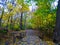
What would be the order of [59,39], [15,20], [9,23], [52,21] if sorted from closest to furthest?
[59,39] < [52,21] < [9,23] < [15,20]

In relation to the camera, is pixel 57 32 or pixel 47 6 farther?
pixel 47 6

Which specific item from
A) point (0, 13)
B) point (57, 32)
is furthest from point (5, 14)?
point (57, 32)

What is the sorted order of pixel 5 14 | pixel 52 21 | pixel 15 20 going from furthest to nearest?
pixel 15 20 < pixel 5 14 < pixel 52 21

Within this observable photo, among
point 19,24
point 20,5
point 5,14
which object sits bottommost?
point 19,24

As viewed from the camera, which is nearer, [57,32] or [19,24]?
[57,32]

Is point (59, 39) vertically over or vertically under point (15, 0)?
under

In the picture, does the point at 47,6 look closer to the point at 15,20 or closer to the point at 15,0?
the point at 15,0

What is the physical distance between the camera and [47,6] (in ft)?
64.8

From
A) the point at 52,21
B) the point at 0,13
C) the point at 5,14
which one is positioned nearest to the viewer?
the point at 52,21

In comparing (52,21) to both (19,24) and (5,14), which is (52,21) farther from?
(19,24)

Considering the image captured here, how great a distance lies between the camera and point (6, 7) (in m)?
29.6

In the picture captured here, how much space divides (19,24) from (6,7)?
14.1 m

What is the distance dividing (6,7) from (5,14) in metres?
2.45

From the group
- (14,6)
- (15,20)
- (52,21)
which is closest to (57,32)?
(52,21)
